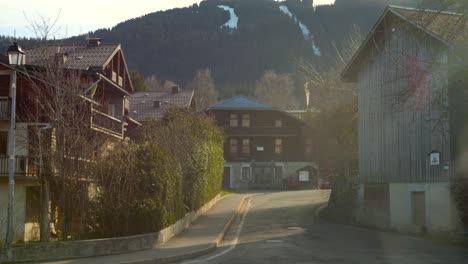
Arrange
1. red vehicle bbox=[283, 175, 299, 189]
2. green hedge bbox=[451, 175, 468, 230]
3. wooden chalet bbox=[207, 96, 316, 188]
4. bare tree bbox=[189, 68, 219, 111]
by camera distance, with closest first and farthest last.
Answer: green hedge bbox=[451, 175, 468, 230] → red vehicle bbox=[283, 175, 299, 189] → wooden chalet bbox=[207, 96, 316, 188] → bare tree bbox=[189, 68, 219, 111]

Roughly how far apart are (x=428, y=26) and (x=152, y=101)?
138 feet

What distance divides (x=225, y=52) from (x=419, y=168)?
137 metres

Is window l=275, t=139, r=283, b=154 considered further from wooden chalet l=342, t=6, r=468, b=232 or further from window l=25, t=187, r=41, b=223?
window l=25, t=187, r=41, b=223

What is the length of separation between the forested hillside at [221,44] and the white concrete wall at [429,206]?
3602 inches

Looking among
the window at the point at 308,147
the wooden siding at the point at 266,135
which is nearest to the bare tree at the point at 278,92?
the window at the point at 308,147

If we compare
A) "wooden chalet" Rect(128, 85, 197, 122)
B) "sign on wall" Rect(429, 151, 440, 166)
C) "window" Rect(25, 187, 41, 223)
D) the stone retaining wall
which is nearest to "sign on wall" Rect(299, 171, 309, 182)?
"wooden chalet" Rect(128, 85, 197, 122)

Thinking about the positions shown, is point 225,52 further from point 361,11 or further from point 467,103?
point 467,103

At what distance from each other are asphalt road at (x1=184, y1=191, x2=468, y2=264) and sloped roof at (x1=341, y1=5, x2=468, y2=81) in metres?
6.36

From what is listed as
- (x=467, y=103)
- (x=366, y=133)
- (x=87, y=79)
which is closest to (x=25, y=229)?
(x=87, y=79)

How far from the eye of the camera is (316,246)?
1909 cm

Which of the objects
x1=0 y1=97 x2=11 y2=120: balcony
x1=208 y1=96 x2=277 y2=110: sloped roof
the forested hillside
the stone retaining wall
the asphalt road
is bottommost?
the asphalt road

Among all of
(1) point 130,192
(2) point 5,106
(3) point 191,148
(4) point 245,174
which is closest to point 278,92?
(4) point 245,174

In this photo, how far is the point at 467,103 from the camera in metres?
21.6

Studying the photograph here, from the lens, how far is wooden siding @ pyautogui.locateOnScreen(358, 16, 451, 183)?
22.5 meters
